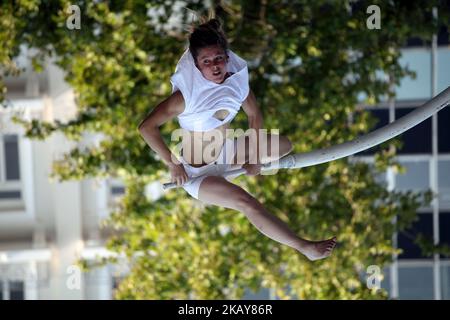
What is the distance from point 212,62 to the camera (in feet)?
13.7

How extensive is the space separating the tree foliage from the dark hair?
2.49 m

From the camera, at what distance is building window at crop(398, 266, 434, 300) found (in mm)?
11086

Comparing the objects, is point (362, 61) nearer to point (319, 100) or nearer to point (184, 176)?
point (319, 100)

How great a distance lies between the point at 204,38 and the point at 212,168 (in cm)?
75

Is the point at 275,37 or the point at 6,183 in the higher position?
the point at 275,37

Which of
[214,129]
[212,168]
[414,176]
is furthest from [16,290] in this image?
[214,129]

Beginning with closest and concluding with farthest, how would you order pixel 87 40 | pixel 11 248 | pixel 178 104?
pixel 178 104 → pixel 87 40 → pixel 11 248

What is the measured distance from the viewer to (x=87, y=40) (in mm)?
6773

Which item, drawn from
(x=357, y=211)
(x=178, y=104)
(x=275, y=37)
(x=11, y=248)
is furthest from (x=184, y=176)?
(x=11, y=248)

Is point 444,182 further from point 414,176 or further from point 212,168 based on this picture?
Answer: point 212,168

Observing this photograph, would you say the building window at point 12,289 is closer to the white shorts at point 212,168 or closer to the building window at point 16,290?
the building window at point 16,290

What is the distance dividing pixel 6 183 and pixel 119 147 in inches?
171

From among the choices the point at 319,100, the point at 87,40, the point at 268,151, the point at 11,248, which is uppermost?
the point at 87,40
